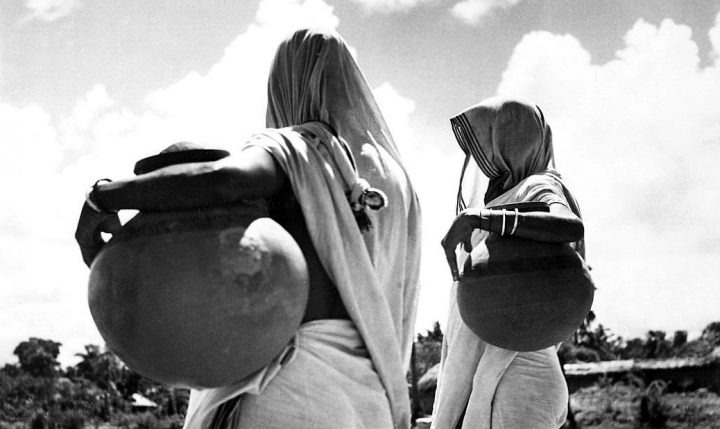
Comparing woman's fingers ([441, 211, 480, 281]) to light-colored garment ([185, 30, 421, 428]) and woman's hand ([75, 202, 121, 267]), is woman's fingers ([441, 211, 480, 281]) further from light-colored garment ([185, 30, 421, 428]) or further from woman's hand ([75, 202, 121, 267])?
woman's hand ([75, 202, 121, 267])

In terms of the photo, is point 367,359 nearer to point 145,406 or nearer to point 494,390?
point 494,390

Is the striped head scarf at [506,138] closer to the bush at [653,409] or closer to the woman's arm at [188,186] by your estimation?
the woman's arm at [188,186]

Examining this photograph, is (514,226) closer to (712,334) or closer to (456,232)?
(456,232)

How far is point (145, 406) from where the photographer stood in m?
28.9

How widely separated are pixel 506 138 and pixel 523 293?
1.56m

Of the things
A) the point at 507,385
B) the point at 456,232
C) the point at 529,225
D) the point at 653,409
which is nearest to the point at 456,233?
the point at 456,232

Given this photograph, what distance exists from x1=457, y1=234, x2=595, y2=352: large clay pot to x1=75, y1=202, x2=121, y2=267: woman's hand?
6.18 ft

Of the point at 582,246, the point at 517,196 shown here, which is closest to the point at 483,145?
the point at 517,196

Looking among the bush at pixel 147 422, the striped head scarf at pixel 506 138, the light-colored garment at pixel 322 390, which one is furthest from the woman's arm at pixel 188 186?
the bush at pixel 147 422

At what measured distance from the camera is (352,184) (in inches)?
115

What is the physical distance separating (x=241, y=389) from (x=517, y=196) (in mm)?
2794

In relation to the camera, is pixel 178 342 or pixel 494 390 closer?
pixel 178 342

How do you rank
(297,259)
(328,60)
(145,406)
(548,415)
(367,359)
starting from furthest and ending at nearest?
1. (145,406)
2. (548,415)
3. (328,60)
4. (367,359)
5. (297,259)

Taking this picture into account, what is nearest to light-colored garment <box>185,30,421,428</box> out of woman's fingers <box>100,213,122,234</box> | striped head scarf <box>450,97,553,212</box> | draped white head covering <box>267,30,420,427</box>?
draped white head covering <box>267,30,420,427</box>
